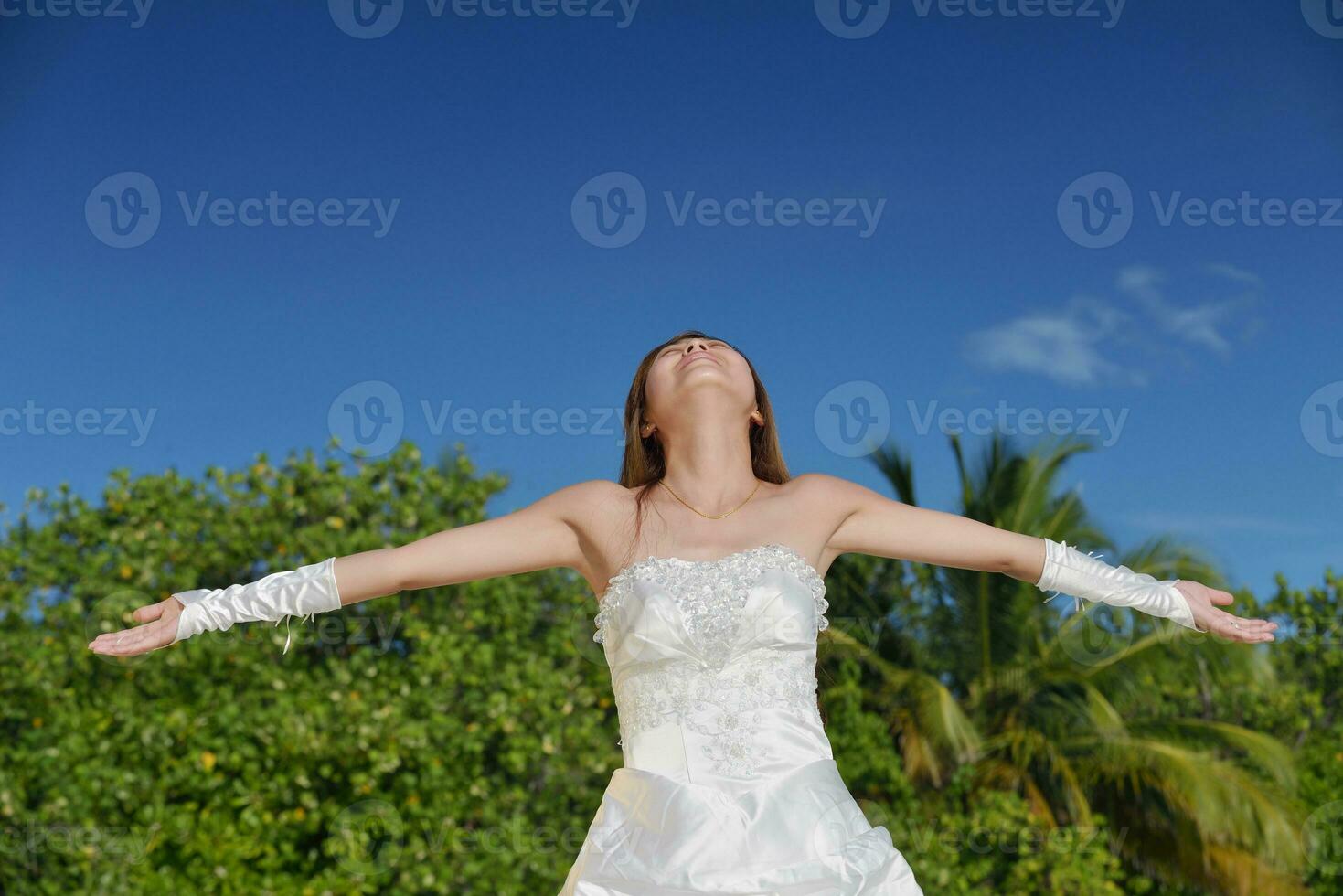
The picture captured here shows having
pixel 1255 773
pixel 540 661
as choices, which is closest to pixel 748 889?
pixel 540 661

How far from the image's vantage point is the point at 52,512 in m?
9.99

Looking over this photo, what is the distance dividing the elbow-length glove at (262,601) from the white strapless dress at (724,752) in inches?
27.5

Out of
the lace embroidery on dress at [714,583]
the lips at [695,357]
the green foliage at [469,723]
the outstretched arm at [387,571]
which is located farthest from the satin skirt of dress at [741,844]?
the green foliage at [469,723]

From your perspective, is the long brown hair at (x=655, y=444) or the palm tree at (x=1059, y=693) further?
the palm tree at (x=1059, y=693)

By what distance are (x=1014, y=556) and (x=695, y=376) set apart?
0.96 m

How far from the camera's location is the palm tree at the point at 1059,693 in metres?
10.9

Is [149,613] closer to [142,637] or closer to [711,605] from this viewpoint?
[142,637]

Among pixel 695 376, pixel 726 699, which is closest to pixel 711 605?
pixel 726 699

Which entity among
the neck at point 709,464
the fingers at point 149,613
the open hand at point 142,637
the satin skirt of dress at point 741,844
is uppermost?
the neck at point 709,464

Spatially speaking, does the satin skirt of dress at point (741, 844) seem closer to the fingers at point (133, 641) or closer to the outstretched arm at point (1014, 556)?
the outstretched arm at point (1014, 556)

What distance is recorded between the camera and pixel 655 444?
3.89m

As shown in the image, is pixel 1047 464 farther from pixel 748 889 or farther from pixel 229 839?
pixel 748 889

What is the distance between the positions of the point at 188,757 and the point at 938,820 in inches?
229

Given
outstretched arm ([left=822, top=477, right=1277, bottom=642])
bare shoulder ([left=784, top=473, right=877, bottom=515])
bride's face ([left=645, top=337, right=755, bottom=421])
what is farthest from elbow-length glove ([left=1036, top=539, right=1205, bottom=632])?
bride's face ([left=645, top=337, right=755, bottom=421])
